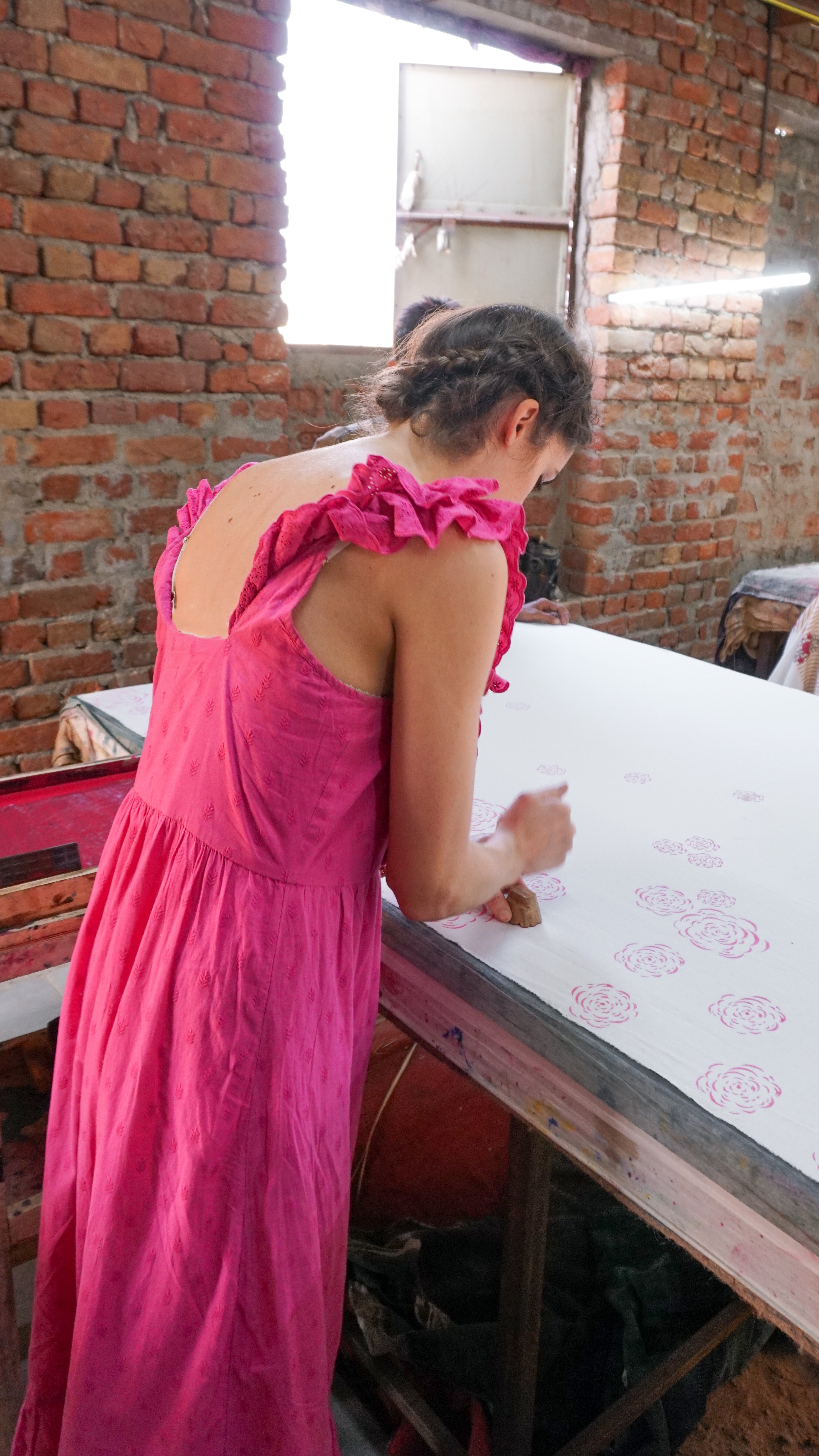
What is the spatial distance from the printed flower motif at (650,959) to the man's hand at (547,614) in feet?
5.14

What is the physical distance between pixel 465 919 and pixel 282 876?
0.26m

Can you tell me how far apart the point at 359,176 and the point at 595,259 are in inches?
38.8

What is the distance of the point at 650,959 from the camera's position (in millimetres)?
1112

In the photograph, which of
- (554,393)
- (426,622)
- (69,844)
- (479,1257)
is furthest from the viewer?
(479,1257)

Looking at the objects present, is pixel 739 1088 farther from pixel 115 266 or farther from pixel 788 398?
pixel 788 398

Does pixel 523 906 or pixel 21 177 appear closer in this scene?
pixel 523 906

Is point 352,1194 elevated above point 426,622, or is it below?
below

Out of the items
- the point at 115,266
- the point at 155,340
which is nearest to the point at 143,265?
the point at 115,266

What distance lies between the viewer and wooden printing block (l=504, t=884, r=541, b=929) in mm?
1173

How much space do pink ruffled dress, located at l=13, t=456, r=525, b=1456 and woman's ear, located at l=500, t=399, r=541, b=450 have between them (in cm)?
16

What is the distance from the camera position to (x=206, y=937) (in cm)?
107

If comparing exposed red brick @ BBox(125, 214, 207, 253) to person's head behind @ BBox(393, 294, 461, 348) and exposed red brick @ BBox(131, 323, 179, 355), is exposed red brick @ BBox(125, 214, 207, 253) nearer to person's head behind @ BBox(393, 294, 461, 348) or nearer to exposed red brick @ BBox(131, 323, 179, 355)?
exposed red brick @ BBox(131, 323, 179, 355)

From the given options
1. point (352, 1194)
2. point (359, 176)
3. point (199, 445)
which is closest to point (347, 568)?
point (352, 1194)

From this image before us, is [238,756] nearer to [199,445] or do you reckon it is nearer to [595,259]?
[199,445]
